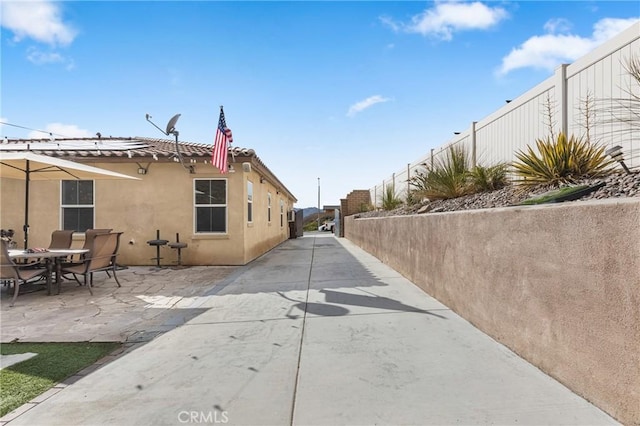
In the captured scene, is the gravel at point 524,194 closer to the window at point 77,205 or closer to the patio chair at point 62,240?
the patio chair at point 62,240

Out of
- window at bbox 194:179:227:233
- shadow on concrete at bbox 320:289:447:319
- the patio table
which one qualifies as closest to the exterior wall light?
shadow on concrete at bbox 320:289:447:319

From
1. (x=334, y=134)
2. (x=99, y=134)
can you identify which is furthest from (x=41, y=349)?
(x=99, y=134)

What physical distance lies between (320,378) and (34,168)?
8.20 metres

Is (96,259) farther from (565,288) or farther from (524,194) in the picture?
(524,194)

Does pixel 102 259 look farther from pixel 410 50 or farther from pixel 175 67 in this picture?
pixel 410 50

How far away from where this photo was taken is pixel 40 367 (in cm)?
312

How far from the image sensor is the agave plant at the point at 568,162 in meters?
4.15

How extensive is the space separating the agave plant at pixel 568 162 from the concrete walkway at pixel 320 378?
232 cm

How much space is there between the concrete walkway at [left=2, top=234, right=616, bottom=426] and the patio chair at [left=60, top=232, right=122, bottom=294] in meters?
3.19

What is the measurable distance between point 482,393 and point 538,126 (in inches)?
174

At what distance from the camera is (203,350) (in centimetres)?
349

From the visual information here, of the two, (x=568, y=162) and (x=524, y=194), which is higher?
(x=568, y=162)

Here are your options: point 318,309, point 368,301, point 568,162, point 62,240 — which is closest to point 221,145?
point 62,240

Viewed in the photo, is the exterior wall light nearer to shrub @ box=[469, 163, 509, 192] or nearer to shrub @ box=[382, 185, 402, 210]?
shrub @ box=[469, 163, 509, 192]
